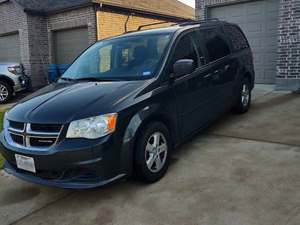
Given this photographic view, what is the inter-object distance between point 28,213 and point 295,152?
332 cm

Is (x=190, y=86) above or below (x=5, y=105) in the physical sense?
above

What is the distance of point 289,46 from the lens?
332 inches

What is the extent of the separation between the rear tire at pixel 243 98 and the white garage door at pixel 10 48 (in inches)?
440

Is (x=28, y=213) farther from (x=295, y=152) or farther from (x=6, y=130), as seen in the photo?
(x=295, y=152)

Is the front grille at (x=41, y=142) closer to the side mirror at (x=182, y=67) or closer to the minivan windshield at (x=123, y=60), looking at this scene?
the minivan windshield at (x=123, y=60)

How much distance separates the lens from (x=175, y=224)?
113 inches

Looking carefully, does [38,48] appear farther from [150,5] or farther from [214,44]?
→ [214,44]

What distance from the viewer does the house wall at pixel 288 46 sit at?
27.0 feet

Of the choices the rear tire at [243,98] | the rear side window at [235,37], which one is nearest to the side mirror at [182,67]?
the rear side window at [235,37]

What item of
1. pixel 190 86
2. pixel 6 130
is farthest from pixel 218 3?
pixel 6 130

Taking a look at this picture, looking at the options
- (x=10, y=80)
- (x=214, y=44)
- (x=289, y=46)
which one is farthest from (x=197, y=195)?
(x=10, y=80)

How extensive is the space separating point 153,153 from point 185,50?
155 cm

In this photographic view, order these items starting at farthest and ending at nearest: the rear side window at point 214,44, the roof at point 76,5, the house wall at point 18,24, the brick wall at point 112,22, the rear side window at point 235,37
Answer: the house wall at point 18,24, the roof at point 76,5, the brick wall at point 112,22, the rear side window at point 235,37, the rear side window at point 214,44

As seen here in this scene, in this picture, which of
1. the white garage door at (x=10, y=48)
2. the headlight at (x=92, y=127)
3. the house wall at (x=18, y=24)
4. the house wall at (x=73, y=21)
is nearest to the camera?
the headlight at (x=92, y=127)
